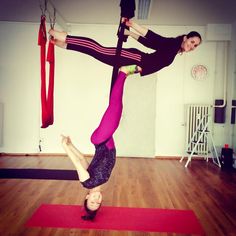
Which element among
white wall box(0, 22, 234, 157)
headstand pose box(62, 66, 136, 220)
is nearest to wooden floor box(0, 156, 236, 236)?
headstand pose box(62, 66, 136, 220)

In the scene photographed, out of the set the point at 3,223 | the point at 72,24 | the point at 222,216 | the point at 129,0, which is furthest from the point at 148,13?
the point at 3,223

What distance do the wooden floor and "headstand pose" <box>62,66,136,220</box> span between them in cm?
36

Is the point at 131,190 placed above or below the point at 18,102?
below

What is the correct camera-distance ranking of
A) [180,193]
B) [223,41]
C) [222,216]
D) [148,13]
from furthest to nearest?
1. [223,41]
2. [148,13]
3. [180,193]
4. [222,216]

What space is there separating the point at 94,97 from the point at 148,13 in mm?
2078

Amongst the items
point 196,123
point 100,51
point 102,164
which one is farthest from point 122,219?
point 196,123

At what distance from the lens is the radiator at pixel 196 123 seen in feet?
18.7

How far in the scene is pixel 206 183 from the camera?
4238mm

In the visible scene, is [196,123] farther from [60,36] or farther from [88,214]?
[60,36]

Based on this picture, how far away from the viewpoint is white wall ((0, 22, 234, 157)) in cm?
583

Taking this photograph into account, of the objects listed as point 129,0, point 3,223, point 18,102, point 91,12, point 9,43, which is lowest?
point 3,223

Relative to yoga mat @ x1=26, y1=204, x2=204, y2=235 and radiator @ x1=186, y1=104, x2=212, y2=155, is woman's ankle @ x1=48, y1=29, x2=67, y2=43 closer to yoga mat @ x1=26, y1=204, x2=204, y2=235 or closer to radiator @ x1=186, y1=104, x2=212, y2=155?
yoga mat @ x1=26, y1=204, x2=204, y2=235

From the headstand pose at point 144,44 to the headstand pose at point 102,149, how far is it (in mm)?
142

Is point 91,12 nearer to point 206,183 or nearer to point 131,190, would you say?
point 131,190
